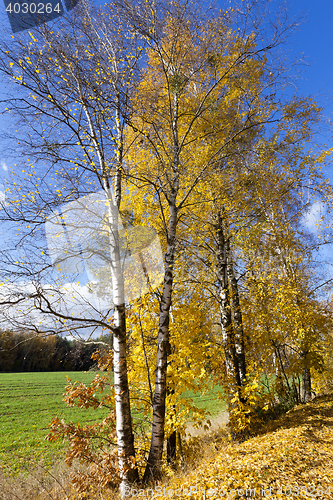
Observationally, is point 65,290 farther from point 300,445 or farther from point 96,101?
point 300,445

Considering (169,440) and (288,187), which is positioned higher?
(288,187)

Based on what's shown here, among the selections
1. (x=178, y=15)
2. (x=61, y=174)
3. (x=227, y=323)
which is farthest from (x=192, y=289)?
(x=178, y=15)

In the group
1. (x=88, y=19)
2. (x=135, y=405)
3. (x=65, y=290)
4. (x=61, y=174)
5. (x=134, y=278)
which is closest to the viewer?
(x=65, y=290)

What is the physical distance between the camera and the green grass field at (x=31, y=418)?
8477mm

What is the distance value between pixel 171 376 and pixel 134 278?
223 centimetres

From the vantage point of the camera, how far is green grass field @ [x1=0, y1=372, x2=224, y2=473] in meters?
8.48

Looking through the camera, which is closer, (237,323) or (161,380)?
(161,380)

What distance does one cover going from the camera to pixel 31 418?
47.4ft

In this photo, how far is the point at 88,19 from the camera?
14.9 feet
